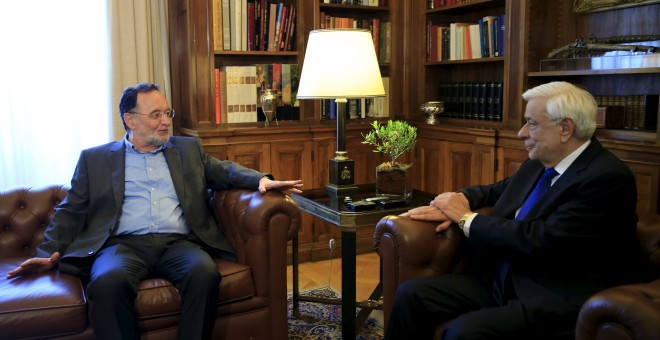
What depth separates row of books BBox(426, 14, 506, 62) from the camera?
3.75m

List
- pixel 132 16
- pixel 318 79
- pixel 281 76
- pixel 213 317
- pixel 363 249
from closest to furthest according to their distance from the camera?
1. pixel 213 317
2. pixel 318 79
3. pixel 132 16
4. pixel 281 76
5. pixel 363 249

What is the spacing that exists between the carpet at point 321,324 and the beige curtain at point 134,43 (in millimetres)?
1535

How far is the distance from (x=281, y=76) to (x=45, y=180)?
152 cm

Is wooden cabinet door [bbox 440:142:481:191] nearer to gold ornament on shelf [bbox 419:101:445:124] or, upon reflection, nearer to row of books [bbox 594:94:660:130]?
gold ornament on shelf [bbox 419:101:445:124]

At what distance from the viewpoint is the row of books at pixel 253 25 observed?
145 inches

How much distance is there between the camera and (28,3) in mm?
3363

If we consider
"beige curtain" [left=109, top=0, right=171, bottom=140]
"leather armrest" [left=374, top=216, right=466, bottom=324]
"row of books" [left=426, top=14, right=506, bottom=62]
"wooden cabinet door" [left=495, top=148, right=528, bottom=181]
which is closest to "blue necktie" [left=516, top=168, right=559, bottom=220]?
"leather armrest" [left=374, top=216, right=466, bottom=324]

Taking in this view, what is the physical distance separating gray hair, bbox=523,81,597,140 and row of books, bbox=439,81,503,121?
1.78 metres

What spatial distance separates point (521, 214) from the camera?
6.81 ft

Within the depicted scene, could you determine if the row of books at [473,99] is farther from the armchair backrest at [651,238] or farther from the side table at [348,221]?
the armchair backrest at [651,238]

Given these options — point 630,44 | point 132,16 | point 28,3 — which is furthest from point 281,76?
point 630,44

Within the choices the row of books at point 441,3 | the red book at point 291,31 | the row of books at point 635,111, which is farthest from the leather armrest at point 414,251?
the row of books at point 441,3

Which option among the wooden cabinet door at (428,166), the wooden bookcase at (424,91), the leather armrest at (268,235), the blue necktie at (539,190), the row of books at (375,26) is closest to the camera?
the blue necktie at (539,190)

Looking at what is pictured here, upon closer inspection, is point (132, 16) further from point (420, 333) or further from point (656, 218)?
point (656, 218)
